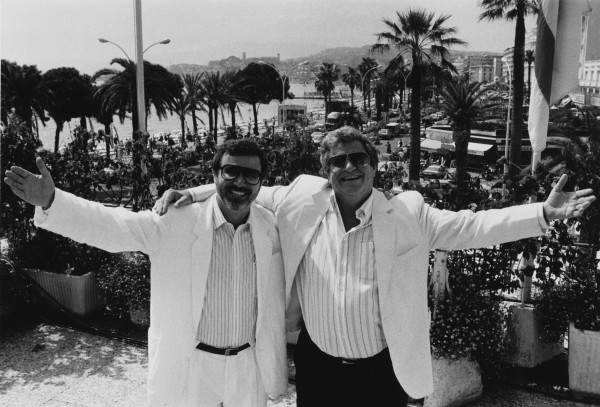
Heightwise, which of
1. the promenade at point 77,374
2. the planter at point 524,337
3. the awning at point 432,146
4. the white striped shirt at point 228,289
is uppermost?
the white striped shirt at point 228,289

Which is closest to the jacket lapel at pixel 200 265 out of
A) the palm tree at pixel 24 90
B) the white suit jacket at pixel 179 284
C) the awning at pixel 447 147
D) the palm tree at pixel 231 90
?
the white suit jacket at pixel 179 284

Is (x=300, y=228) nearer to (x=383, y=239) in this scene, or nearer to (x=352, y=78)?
(x=383, y=239)

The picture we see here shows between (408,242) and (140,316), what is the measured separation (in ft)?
12.2

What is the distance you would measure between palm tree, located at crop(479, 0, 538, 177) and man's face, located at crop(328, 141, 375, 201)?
21441mm

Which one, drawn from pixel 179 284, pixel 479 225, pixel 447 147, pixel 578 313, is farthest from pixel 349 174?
pixel 447 147

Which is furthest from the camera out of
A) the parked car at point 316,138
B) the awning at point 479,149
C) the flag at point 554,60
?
the awning at point 479,149

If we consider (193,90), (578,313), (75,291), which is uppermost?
(193,90)

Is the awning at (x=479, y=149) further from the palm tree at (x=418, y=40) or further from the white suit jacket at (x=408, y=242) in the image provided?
the white suit jacket at (x=408, y=242)

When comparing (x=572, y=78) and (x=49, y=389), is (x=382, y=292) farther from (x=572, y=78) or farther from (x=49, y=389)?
(x=572, y=78)

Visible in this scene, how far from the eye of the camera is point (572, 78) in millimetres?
5316

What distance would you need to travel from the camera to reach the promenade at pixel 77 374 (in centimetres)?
454

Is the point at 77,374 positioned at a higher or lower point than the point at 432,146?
higher

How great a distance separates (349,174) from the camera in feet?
9.48

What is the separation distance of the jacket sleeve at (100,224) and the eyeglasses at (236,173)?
0.35 metres
